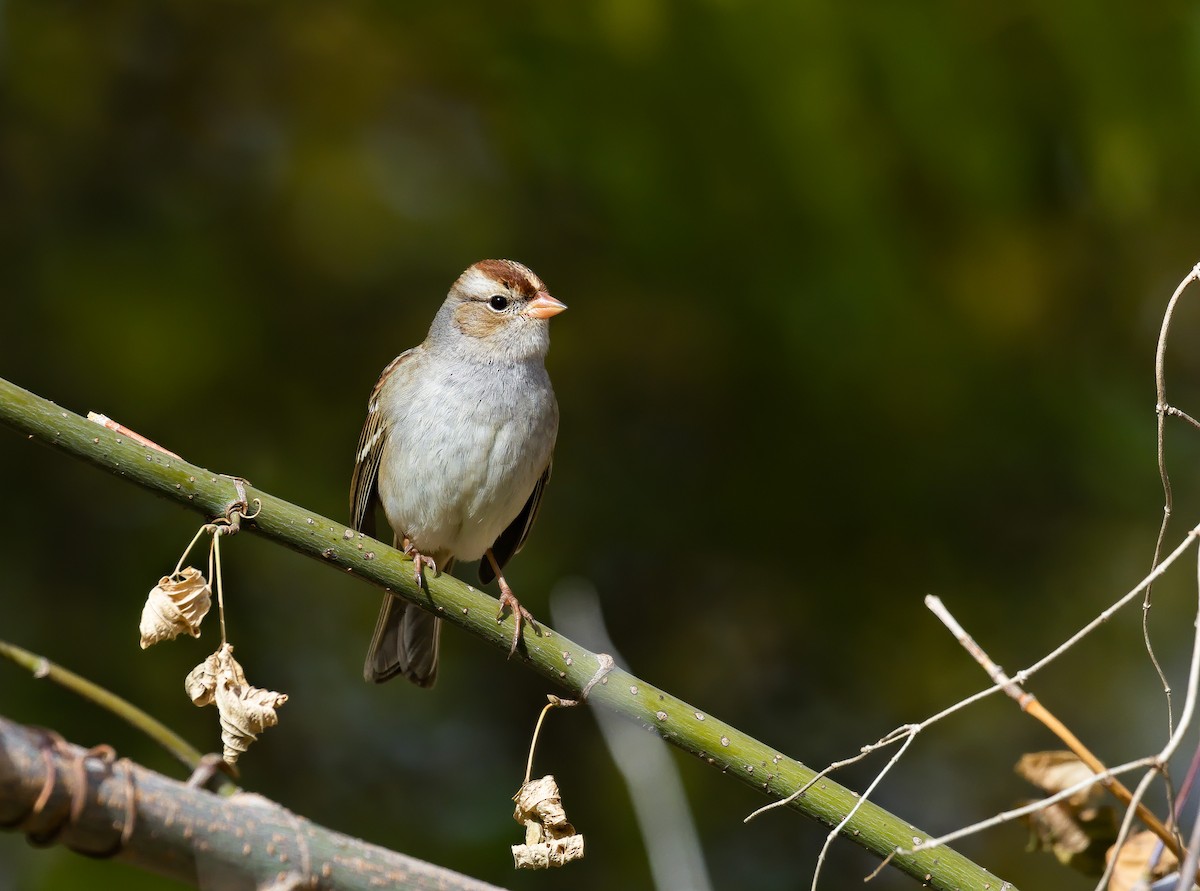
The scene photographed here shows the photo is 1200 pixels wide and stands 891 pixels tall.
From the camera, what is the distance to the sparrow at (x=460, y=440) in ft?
12.3

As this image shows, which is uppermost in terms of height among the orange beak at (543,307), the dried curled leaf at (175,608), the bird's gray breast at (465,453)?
the orange beak at (543,307)

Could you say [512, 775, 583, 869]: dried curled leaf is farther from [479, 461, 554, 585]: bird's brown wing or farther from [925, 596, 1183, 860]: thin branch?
[479, 461, 554, 585]: bird's brown wing

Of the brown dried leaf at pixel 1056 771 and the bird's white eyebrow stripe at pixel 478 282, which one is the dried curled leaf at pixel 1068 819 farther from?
the bird's white eyebrow stripe at pixel 478 282

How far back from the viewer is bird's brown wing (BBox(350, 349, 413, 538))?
3973mm

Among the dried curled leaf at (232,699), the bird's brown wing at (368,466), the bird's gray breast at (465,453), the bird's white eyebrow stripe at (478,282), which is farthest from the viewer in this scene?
the bird's white eyebrow stripe at (478,282)

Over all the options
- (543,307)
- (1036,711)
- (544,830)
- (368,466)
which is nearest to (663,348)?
(543,307)

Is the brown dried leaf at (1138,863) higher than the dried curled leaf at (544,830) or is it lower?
lower

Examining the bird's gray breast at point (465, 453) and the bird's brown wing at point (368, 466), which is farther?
the bird's brown wing at point (368, 466)

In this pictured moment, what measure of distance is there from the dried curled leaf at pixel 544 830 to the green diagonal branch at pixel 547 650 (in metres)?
0.19

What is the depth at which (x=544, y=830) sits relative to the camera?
6.87ft

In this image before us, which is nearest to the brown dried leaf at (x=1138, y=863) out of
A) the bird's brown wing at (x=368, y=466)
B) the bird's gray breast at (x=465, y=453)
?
the bird's gray breast at (x=465, y=453)

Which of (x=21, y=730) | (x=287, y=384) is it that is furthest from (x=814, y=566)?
(x=21, y=730)

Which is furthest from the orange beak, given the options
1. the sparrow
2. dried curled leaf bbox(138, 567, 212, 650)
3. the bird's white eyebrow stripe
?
dried curled leaf bbox(138, 567, 212, 650)

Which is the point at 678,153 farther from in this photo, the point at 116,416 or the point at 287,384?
the point at 116,416
